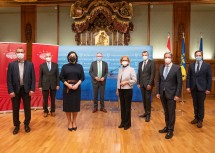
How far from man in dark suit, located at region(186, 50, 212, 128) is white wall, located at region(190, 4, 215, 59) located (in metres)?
4.97

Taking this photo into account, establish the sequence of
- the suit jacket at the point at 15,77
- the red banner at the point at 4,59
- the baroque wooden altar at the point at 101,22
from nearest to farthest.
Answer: the suit jacket at the point at 15,77, the red banner at the point at 4,59, the baroque wooden altar at the point at 101,22

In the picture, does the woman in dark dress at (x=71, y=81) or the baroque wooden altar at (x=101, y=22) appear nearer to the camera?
the woman in dark dress at (x=71, y=81)

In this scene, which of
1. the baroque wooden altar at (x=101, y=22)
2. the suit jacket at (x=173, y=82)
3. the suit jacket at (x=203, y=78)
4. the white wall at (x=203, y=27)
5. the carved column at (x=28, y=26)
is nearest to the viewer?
the suit jacket at (x=173, y=82)

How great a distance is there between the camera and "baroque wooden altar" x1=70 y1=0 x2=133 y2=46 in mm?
9133

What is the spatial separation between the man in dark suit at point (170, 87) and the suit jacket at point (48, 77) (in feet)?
8.28

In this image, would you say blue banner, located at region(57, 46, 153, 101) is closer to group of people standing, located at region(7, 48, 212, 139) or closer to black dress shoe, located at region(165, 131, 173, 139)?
group of people standing, located at region(7, 48, 212, 139)

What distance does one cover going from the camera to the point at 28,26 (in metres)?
10.2

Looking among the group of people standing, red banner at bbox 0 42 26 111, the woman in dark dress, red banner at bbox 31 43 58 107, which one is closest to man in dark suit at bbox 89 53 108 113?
red banner at bbox 31 43 58 107

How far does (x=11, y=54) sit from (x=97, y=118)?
2394 mm

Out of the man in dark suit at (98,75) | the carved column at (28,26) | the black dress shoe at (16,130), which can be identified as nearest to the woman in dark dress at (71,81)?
the black dress shoe at (16,130)

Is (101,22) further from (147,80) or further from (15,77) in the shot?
(15,77)

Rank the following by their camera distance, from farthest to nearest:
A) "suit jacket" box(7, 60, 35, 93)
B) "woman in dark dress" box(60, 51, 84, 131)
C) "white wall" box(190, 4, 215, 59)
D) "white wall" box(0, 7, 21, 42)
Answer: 1. "white wall" box(0, 7, 21, 42)
2. "white wall" box(190, 4, 215, 59)
3. "woman in dark dress" box(60, 51, 84, 131)
4. "suit jacket" box(7, 60, 35, 93)

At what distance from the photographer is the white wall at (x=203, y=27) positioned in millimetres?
9766

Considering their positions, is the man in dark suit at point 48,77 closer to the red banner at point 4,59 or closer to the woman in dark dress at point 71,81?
the red banner at point 4,59
